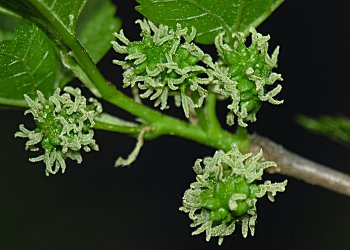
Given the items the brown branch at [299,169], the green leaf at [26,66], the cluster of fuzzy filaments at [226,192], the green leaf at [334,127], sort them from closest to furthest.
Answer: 1. the cluster of fuzzy filaments at [226,192]
2. the green leaf at [26,66]
3. the brown branch at [299,169]
4. the green leaf at [334,127]

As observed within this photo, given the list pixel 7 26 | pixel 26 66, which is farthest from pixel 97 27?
pixel 26 66

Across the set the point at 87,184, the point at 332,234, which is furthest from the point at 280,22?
the point at 87,184

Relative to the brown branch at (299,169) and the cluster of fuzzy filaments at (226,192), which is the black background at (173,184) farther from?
the cluster of fuzzy filaments at (226,192)

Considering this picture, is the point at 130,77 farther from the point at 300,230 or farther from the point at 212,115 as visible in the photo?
the point at 300,230

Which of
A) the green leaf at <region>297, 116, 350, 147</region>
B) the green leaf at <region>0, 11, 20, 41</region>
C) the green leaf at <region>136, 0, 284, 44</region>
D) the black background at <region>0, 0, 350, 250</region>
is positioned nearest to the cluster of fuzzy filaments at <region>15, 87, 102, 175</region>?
the green leaf at <region>136, 0, 284, 44</region>

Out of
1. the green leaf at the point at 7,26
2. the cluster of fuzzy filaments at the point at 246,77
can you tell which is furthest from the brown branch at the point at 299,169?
the green leaf at the point at 7,26

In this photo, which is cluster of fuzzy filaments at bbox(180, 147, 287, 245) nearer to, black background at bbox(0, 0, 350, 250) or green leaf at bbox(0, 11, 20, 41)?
green leaf at bbox(0, 11, 20, 41)

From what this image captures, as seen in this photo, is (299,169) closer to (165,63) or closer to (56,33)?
(165,63)
